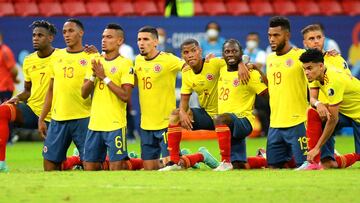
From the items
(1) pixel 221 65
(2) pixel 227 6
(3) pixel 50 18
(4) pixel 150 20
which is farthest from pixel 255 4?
(1) pixel 221 65

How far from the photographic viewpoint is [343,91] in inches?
540

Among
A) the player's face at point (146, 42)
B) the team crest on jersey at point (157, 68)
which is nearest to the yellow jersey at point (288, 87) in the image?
the team crest on jersey at point (157, 68)

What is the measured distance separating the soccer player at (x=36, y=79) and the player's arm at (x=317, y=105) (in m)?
3.60

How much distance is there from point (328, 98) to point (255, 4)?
12.2 metres

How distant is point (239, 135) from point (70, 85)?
2.35 m

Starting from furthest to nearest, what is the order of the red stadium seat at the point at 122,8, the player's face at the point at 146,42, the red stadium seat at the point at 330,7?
the red stadium seat at the point at 330,7, the red stadium seat at the point at 122,8, the player's face at the point at 146,42

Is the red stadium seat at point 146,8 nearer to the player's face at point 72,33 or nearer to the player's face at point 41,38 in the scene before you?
the player's face at point 41,38

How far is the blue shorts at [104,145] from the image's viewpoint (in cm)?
1438

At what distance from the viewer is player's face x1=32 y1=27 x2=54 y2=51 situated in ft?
49.8

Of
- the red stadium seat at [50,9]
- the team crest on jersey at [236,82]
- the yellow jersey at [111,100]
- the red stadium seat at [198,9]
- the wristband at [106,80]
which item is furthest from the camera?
A: the red stadium seat at [198,9]

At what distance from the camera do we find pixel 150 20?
23.7 meters

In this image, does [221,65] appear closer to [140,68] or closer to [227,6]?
[140,68]

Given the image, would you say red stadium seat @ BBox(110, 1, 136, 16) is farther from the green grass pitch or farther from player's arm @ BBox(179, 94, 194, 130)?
the green grass pitch

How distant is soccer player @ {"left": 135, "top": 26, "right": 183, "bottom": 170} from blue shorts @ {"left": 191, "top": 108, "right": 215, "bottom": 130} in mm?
394
